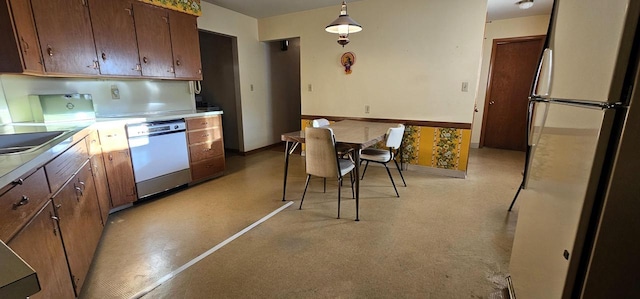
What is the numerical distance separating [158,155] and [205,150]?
582mm

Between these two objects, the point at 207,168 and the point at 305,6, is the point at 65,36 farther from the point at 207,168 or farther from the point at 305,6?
the point at 305,6

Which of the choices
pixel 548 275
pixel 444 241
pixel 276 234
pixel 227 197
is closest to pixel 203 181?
pixel 227 197

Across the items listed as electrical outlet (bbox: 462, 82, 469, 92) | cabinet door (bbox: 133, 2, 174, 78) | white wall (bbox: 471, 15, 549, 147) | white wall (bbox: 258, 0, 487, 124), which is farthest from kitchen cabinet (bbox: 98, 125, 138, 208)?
white wall (bbox: 471, 15, 549, 147)

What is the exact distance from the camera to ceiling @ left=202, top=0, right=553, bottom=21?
380cm

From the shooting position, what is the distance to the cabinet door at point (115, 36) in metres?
2.54

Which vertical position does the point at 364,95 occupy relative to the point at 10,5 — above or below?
below

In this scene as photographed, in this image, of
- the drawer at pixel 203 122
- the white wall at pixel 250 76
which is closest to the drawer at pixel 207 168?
the drawer at pixel 203 122

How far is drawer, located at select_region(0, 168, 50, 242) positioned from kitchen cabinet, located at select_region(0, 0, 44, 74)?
1457mm

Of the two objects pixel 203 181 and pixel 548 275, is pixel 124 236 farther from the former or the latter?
pixel 548 275

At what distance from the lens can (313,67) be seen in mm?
4398

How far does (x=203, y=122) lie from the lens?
330 cm

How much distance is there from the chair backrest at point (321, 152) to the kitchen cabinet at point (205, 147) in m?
1.60

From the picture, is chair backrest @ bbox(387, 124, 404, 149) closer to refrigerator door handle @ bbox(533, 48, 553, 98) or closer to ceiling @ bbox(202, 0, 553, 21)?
refrigerator door handle @ bbox(533, 48, 553, 98)

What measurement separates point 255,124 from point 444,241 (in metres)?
3.82
